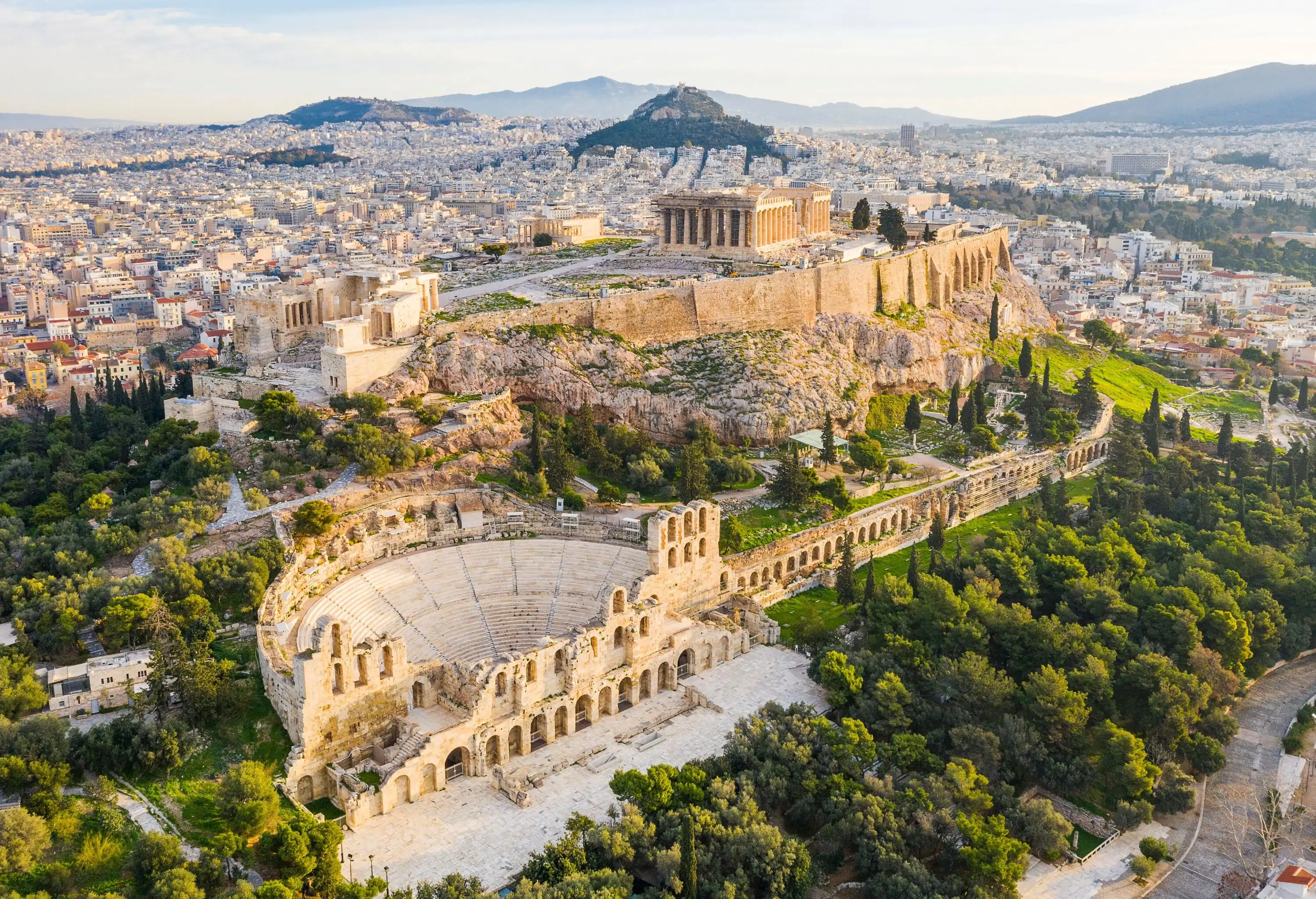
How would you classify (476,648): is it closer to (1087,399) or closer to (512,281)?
(512,281)

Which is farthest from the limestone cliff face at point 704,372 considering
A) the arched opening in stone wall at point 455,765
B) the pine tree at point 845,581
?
the arched opening in stone wall at point 455,765

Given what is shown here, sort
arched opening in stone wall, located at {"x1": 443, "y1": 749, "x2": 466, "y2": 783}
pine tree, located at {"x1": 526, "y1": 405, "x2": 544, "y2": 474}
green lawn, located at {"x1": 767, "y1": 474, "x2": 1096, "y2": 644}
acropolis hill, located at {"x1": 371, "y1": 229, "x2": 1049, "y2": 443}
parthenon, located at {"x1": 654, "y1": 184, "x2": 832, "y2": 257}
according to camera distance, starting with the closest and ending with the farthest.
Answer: arched opening in stone wall, located at {"x1": 443, "y1": 749, "x2": 466, "y2": 783} → green lawn, located at {"x1": 767, "y1": 474, "x2": 1096, "y2": 644} → pine tree, located at {"x1": 526, "y1": 405, "x2": 544, "y2": 474} → acropolis hill, located at {"x1": 371, "y1": 229, "x2": 1049, "y2": 443} → parthenon, located at {"x1": 654, "y1": 184, "x2": 832, "y2": 257}

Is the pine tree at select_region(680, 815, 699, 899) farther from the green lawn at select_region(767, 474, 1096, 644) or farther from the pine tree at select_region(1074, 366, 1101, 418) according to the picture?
the pine tree at select_region(1074, 366, 1101, 418)

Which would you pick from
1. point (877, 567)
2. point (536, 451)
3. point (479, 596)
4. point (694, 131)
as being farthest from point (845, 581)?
point (694, 131)

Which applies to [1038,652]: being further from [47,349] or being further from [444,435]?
[47,349]

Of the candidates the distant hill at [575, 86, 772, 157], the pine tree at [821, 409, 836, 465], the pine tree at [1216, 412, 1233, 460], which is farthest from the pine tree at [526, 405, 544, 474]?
the distant hill at [575, 86, 772, 157]

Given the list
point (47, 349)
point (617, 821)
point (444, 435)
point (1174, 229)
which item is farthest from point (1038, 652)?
point (1174, 229)
